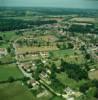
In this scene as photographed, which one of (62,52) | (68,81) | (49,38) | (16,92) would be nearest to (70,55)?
(62,52)

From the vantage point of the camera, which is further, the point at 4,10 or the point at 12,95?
the point at 4,10

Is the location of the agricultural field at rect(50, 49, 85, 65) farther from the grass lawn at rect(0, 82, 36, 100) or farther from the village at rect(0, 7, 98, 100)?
the grass lawn at rect(0, 82, 36, 100)

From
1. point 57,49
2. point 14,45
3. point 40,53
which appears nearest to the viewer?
point 40,53

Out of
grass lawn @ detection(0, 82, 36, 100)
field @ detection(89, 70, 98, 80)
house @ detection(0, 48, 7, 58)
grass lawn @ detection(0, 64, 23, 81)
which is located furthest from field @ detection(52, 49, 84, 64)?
grass lawn @ detection(0, 82, 36, 100)

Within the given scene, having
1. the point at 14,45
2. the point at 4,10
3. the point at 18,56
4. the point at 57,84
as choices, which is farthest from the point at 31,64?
the point at 4,10

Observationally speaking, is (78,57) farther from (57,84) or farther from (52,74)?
(57,84)

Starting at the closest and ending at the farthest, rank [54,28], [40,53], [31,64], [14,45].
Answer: [31,64] < [40,53] < [14,45] < [54,28]

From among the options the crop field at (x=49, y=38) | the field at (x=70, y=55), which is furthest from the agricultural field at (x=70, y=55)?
the crop field at (x=49, y=38)
